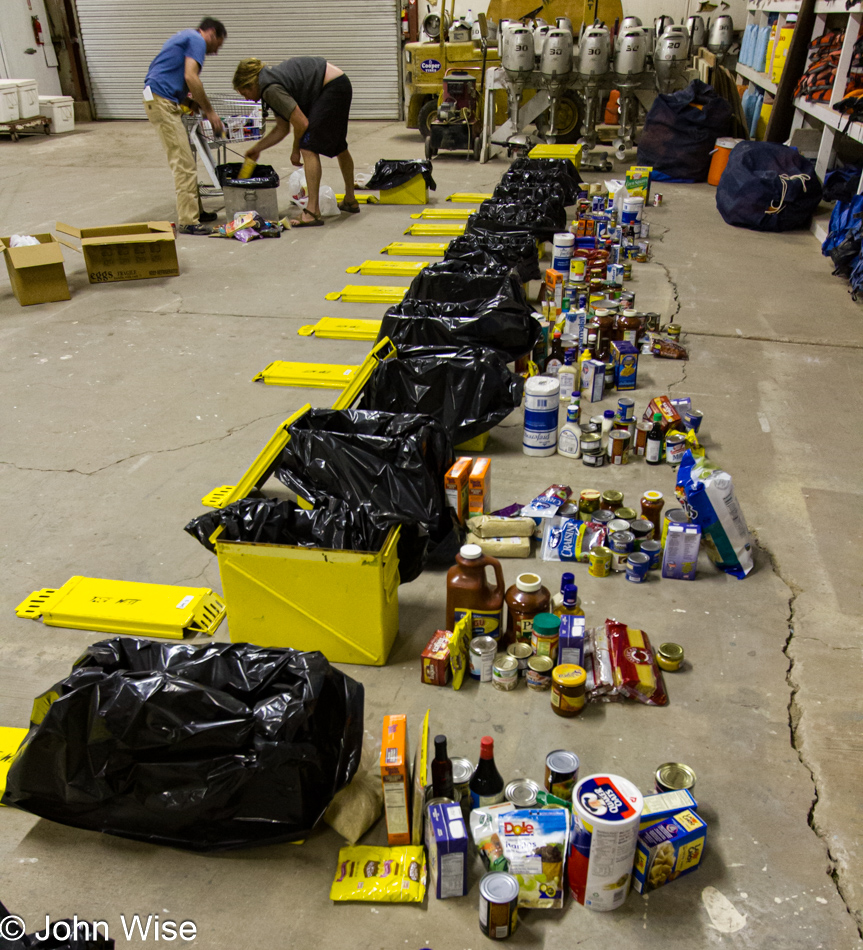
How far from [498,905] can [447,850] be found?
0.56ft

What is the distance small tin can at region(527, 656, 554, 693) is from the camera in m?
2.62

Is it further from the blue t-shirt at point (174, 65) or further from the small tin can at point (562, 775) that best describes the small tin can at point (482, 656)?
the blue t-shirt at point (174, 65)

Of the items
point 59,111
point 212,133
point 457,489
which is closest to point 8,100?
point 59,111

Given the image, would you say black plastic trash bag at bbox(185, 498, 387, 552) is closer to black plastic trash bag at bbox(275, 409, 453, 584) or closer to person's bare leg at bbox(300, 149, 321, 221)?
black plastic trash bag at bbox(275, 409, 453, 584)

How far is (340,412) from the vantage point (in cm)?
347

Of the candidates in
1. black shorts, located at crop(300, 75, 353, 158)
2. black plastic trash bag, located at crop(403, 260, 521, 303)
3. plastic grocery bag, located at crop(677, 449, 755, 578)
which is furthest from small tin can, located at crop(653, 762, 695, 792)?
black shorts, located at crop(300, 75, 353, 158)

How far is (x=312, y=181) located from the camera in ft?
26.1

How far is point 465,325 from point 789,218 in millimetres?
5230

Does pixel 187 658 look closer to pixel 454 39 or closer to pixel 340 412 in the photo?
pixel 340 412

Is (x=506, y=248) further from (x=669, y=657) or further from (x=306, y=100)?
(x=669, y=657)

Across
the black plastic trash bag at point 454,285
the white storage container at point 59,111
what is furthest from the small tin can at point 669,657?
the white storage container at point 59,111

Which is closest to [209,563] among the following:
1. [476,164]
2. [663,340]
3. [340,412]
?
[340,412]

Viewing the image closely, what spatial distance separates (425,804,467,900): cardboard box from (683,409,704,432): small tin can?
2.62 meters

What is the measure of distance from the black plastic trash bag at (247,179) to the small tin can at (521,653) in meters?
6.62
